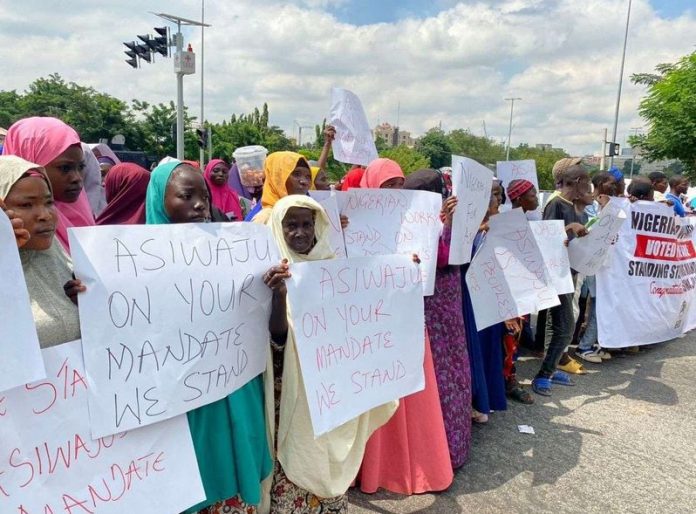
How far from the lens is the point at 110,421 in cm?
145

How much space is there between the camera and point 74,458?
1413 mm

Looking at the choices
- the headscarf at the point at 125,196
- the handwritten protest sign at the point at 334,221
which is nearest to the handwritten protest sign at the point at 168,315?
the handwritten protest sign at the point at 334,221

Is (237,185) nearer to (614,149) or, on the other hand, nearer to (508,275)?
(508,275)

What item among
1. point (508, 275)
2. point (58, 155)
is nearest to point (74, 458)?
point (58, 155)

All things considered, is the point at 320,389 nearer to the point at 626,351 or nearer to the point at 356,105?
the point at 356,105

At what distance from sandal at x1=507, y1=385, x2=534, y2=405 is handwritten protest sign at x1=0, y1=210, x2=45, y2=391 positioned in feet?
11.6

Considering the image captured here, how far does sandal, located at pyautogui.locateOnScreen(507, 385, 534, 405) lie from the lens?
13.1 feet

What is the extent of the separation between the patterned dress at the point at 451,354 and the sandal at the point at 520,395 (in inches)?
45.1

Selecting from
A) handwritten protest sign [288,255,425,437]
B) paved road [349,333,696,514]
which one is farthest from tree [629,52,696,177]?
handwritten protest sign [288,255,425,437]

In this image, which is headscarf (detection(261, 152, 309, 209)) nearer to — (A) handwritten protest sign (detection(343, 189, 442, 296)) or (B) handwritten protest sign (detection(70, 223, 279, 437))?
(A) handwritten protest sign (detection(343, 189, 442, 296))

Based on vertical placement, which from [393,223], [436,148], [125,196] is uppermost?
[436,148]

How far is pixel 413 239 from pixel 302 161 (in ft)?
2.86

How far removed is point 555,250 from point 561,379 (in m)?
1.28

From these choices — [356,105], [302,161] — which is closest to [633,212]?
[356,105]
